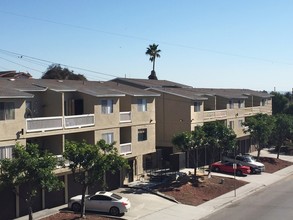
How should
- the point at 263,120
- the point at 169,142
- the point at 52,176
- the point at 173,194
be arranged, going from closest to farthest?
the point at 52,176
the point at 173,194
the point at 169,142
the point at 263,120

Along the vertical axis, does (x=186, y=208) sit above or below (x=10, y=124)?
below

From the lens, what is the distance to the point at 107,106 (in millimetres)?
39469

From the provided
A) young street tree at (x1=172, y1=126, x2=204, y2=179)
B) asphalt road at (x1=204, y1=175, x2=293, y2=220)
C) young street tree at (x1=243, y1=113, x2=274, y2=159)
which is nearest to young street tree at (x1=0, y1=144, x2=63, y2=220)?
asphalt road at (x1=204, y1=175, x2=293, y2=220)

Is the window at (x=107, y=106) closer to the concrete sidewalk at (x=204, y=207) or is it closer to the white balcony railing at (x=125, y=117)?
the white balcony railing at (x=125, y=117)

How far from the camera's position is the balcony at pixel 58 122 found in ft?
104

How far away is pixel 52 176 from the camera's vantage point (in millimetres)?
27234

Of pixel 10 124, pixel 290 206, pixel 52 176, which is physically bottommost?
pixel 290 206

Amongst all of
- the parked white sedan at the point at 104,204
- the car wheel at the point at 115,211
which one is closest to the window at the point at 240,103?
the parked white sedan at the point at 104,204

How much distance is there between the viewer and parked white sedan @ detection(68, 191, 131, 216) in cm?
3231

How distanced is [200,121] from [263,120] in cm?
1070

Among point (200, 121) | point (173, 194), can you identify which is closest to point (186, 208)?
point (173, 194)

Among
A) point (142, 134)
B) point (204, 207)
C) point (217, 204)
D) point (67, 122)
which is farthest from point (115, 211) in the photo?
Result: point (142, 134)

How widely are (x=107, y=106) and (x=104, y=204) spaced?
9650 mm

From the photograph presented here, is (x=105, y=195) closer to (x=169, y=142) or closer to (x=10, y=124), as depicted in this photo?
(x=10, y=124)
